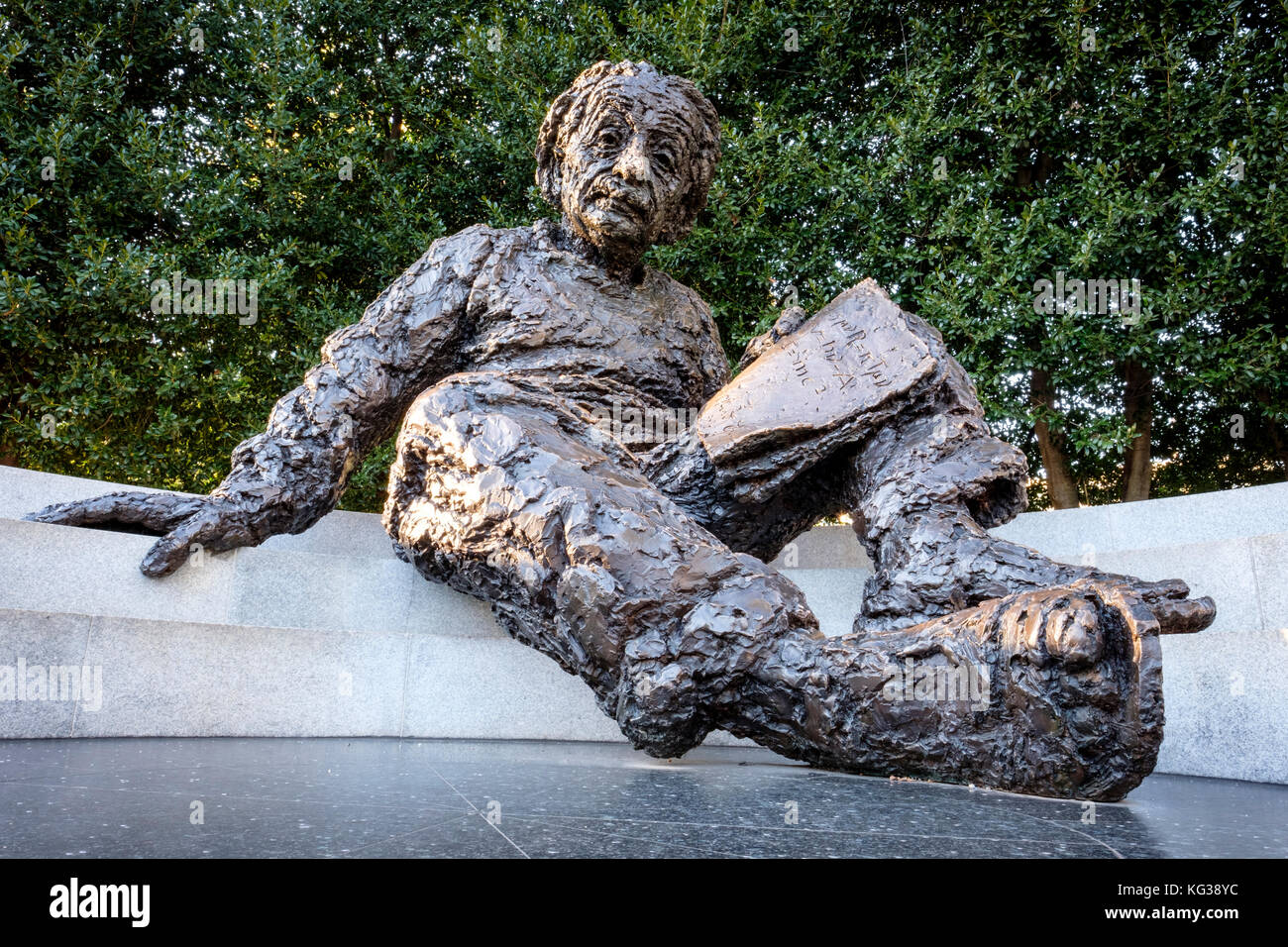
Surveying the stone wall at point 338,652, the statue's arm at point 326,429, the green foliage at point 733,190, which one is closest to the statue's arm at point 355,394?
the statue's arm at point 326,429

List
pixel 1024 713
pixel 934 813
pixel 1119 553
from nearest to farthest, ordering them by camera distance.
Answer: pixel 1024 713, pixel 934 813, pixel 1119 553

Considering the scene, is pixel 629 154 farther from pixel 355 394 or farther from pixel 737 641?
pixel 737 641

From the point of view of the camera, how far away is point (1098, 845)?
4.46 feet

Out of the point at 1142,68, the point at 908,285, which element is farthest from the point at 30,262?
the point at 1142,68

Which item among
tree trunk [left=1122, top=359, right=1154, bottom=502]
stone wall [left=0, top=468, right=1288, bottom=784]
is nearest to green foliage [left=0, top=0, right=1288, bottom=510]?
tree trunk [left=1122, top=359, right=1154, bottom=502]

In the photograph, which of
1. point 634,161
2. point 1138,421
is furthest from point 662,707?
point 1138,421

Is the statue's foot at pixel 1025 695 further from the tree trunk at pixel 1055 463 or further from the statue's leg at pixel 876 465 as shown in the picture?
the tree trunk at pixel 1055 463

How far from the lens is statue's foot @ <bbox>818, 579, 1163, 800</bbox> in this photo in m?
1.42

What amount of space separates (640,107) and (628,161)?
7.6 inches

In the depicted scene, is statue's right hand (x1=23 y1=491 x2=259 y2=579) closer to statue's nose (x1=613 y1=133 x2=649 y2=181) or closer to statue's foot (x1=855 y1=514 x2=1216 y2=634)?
statue's nose (x1=613 y1=133 x2=649 y2=181)

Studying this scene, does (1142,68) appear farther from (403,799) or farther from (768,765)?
(403,799)

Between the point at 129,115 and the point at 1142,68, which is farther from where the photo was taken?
the point at 129,115

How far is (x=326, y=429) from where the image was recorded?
2.75m

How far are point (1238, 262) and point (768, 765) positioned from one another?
183 inches
